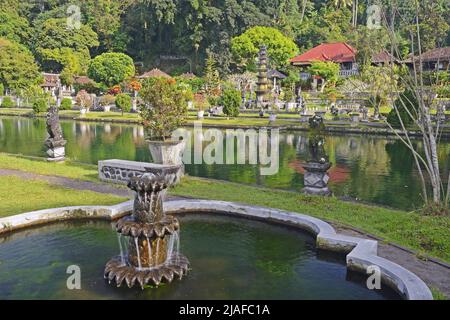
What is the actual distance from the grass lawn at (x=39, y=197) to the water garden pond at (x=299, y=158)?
5.69m

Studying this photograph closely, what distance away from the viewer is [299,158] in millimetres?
21172

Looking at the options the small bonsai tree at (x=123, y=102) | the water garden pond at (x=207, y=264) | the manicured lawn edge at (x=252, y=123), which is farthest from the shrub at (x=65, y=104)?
the water garden pond at (x=207, y=264)

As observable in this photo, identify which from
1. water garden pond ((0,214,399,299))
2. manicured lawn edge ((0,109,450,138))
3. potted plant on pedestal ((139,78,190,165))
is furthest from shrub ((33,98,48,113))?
water garden pond ((0,214,399,299))

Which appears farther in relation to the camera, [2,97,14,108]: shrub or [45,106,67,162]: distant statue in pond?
[2,97,14,108]: shrub

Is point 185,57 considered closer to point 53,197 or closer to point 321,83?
point 321,83

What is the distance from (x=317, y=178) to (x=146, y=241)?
6.83 metres

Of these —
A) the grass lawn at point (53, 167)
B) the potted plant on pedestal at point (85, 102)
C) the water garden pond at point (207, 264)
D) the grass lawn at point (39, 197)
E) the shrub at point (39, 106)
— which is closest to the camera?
the water garden pond at point (207, 264)

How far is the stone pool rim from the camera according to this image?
6867mm

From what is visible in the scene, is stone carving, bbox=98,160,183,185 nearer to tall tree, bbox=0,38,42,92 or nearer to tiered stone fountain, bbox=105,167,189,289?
tiered stone fountain, bbox=105,167,189,289

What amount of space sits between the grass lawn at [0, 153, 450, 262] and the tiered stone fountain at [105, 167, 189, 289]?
4193mm

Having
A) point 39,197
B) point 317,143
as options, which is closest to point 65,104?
point 39,197

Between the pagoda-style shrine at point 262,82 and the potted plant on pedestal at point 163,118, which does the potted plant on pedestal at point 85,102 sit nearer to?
the pagoda-style shrine at point 262,82

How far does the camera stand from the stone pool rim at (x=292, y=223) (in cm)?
687

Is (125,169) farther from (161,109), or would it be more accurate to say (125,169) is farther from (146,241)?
(146,241)
